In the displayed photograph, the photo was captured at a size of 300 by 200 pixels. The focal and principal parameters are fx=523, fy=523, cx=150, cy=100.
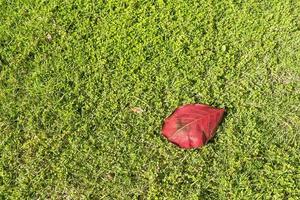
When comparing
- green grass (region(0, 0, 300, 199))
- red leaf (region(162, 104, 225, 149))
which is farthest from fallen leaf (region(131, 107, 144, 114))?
red leaf (region(162, 104, 225, 149))

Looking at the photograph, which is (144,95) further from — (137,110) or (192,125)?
(192,125)

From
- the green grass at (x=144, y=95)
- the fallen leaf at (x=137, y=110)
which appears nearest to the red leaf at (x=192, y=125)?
the green grass at (x=144, y=95)

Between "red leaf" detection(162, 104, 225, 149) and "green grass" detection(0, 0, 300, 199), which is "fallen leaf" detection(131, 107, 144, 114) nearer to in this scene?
"green grass" detection(0, 0, 300, 199)

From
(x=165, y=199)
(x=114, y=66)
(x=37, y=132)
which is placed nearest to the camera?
(x=165, y=199)

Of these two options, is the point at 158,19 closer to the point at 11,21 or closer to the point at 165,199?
the point at 11,21

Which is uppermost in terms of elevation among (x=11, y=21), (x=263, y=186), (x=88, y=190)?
(x=11, y=21)

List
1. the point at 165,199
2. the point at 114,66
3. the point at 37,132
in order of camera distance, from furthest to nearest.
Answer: the point at 114,66 → the point at 37,132 → the point at 165,199

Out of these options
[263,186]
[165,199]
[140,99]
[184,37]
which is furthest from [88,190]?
[184,37]
